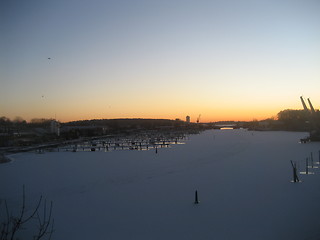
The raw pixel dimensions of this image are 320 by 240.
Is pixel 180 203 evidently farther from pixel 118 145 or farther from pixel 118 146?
pixel 118 145

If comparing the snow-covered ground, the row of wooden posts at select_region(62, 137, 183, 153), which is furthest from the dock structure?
the snow-covered ground

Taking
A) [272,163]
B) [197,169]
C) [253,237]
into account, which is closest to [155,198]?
[253,237]

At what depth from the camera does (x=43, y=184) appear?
17375mm

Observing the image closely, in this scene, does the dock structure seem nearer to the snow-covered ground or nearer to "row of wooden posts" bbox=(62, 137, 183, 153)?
"row of wooden posts" bbox=(62, 137, 183, 153)

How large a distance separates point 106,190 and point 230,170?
9.55m

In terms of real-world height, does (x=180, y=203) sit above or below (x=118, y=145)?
below

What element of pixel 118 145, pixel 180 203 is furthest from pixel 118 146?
pixel 180 203

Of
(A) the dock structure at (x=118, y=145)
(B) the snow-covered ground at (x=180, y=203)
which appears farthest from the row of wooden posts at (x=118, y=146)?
(B) the snow-covered ground at (x=180, y=203)

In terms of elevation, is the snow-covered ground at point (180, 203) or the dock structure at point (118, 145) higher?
the dock structure at point (118, 145)

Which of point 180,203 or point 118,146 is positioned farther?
point 118,146

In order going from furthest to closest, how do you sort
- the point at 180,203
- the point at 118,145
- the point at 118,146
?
the point at 118,145 → the point at 118,146 → the point at 180,203

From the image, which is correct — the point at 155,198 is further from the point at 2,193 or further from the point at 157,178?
the point at 2,193

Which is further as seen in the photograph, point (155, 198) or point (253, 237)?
point (155, 198)

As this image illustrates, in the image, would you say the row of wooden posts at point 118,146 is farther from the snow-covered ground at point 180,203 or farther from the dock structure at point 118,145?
the snow-covered ground at point 180,203
